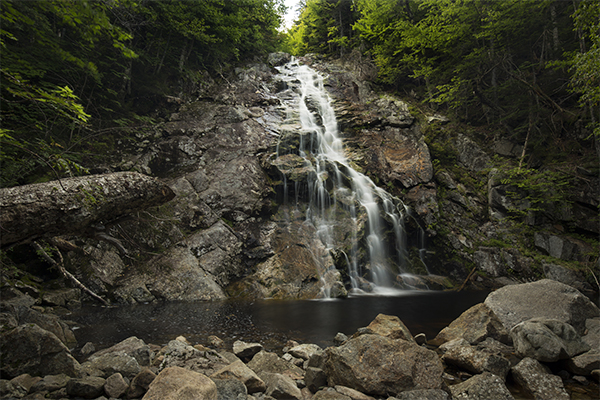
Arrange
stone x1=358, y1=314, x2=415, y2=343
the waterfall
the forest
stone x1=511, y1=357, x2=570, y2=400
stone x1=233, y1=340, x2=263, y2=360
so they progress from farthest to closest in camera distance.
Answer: the waterfall, the forest, stone x1=233, y1=340, x2=263, y2=360, stone x1=358, y1=314, x2=415, y2=343, stone x1=511, y1=357, x2=570, y2=400

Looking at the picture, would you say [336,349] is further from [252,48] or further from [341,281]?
[252,48]

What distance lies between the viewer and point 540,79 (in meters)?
12.9

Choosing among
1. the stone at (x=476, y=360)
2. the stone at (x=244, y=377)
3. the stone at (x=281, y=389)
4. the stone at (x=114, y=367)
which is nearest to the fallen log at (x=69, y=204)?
the stone at (x=114, y=367)

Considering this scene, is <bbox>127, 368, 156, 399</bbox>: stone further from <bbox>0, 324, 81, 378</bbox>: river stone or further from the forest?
the forest

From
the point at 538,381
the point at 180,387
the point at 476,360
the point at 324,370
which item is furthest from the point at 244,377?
the point at 538,381

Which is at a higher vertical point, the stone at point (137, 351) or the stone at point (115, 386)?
the stone at point (115, 386)

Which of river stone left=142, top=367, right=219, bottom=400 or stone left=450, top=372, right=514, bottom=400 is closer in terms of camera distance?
river stone left=142, top=367, right=219, bottom=400

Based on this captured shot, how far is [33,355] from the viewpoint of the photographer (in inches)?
122

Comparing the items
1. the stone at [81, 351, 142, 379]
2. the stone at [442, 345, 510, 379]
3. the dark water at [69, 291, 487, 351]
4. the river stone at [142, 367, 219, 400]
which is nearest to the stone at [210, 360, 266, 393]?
the river stone at [142, 367, 219, 400]

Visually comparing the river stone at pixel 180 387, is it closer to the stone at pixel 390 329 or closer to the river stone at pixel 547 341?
the stone at pixel 390 329

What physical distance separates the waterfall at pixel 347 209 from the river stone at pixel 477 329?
5586 millimetres

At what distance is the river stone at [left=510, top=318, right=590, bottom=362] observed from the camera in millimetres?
3422

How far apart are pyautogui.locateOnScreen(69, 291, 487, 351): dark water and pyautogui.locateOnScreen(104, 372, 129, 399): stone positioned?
2.40m

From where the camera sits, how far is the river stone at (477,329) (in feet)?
14.9
